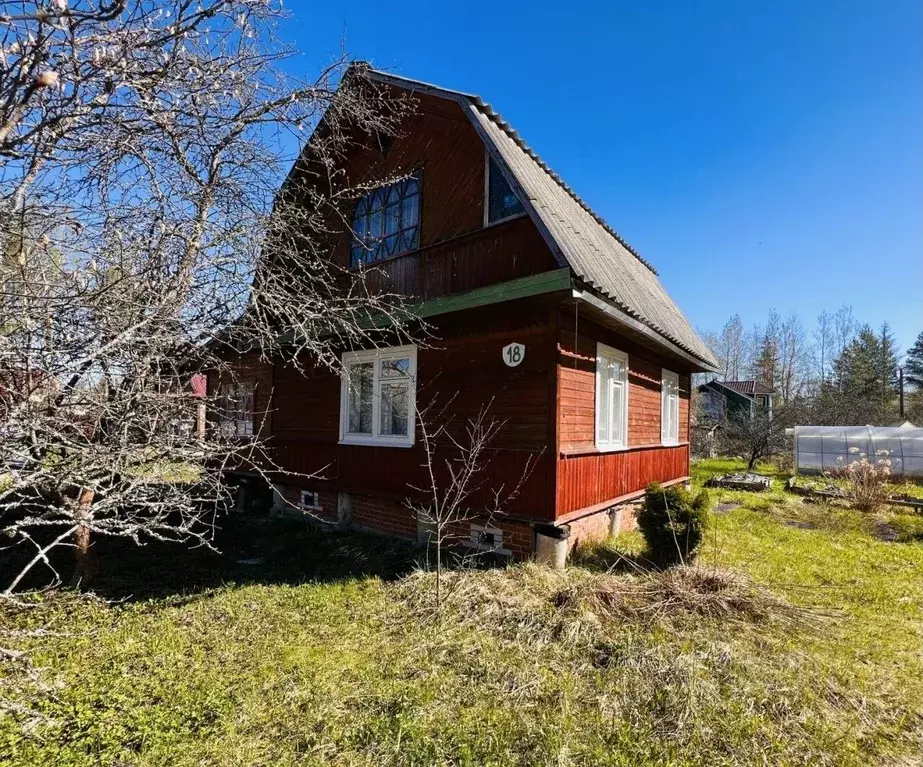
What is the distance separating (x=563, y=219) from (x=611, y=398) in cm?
286

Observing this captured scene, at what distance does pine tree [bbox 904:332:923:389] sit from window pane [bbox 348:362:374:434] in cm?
5144

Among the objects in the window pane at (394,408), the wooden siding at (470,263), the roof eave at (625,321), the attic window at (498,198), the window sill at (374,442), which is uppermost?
the attic window at (498,198)

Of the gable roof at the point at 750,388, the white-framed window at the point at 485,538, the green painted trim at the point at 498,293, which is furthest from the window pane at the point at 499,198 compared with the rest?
the gable roof at the point at 750,388

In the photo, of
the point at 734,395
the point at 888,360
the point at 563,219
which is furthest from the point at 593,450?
the point at 888,360

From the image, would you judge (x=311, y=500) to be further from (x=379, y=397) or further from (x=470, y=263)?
(x=470, y=263)

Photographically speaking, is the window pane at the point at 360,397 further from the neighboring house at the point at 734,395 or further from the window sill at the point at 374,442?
the neighboring house at the point at 734,395

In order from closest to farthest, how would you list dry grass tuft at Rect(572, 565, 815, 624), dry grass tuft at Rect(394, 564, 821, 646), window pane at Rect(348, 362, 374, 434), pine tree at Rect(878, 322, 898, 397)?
dry grass tuft at Rect(394, 564, 821, 646) < dry grass tuft at Rect(572, 565, 815, 624) < window pane at Rect(348, 362, 374, 434) < pine tree at Rect(878, 322, 898, 397)

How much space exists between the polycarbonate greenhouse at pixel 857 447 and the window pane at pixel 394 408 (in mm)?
15318

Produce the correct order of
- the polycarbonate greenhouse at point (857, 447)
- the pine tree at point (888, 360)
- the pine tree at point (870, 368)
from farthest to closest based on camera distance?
the pine tree at point (888, 360) < the pine tree at point (870, 368) < the polycarbonate greenhouse at point (857, 447)

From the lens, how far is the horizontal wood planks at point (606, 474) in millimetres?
6296

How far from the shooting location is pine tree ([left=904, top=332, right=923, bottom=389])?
41.9 m

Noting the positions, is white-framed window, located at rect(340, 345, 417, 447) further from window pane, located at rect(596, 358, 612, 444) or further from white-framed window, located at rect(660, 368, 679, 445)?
white-framed window, located at rect(660, 368, 679, 445)

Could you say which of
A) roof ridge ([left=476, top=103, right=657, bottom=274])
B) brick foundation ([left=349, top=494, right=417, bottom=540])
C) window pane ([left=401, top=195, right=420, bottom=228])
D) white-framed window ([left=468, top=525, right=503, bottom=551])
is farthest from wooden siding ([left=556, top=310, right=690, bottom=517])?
window pane ([left=401, top=195, right=420, bottom=228])

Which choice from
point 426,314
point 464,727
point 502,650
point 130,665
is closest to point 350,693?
point 464,727
